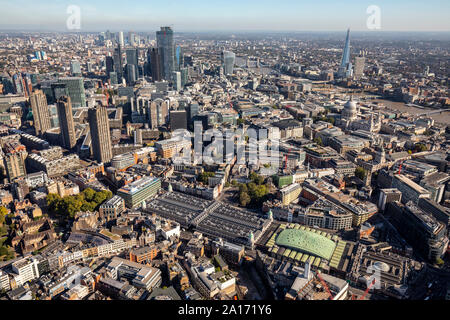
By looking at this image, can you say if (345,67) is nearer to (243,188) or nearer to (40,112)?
(243,188)

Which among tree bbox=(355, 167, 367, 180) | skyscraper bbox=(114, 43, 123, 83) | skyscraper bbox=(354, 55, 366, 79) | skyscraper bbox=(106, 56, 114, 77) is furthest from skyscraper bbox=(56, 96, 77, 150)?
skyscraper bbox=(354, 55, 366, 79)

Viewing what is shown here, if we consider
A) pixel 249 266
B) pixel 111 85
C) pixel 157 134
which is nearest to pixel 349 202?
pixel 249 266

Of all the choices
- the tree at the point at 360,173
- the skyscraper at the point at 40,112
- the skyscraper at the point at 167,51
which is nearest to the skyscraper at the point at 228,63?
the skyscraper at the point at 167,51

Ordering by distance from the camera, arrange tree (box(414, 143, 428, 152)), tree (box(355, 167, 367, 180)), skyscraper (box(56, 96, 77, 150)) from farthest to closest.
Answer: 1. tree (box(414, 143, 428, 152))
2. skyscraper (box(56, 96, 77, 150))
3. tree (box(355, 167, 367, 180))

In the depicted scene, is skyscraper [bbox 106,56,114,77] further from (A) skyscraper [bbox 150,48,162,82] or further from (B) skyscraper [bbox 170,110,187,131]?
(B) skyscraper [bbox 170,110,187,131]

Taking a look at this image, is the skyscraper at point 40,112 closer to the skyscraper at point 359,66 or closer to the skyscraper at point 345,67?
the skyscraper at point 345,67

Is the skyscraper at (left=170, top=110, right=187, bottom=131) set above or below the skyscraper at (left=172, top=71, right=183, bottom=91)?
below
